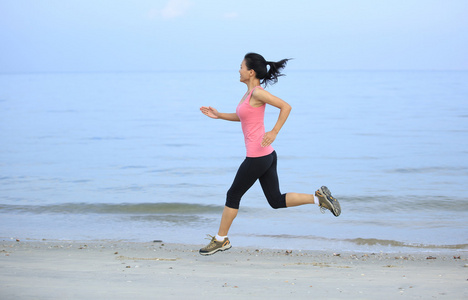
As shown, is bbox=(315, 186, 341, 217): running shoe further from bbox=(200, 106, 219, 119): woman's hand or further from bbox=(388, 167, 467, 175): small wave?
bbox=(388, 167, 467, 175): small wave

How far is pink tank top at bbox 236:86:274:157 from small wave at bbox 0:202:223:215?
4.36 metres

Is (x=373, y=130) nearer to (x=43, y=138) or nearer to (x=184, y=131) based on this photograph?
(x=184, y=131)

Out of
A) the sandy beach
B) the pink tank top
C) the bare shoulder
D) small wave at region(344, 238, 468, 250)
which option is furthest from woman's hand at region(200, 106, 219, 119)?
small wave at region(344, 238, 468, 250)

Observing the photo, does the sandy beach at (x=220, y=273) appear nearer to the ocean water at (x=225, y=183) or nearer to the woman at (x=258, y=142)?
the woman at (x=258, y=142)

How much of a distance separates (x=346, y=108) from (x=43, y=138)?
819 inches

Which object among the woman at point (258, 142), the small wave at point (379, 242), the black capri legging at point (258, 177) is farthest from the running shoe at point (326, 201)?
the small wave at point (379, 242)

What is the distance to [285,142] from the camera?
68.9 feet

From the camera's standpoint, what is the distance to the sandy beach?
398cm

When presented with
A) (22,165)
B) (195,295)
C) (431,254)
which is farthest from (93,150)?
(195,295)

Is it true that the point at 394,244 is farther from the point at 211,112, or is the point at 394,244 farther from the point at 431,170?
the point at 431,170

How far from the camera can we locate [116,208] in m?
9.48

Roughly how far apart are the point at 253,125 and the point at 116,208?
4.97 meters

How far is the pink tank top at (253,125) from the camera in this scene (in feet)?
16.6

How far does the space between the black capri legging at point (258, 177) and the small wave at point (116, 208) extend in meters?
4.05
